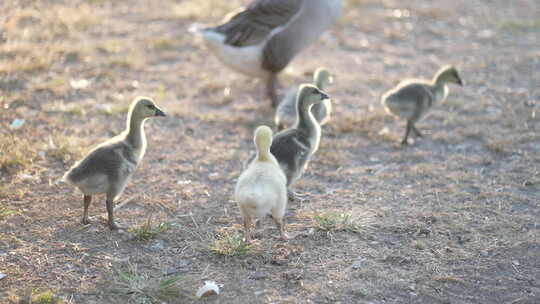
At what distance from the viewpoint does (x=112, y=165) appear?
5.27 metres

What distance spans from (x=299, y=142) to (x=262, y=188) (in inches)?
45.0

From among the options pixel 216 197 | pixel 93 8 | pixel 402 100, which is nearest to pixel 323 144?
pixel 402 100

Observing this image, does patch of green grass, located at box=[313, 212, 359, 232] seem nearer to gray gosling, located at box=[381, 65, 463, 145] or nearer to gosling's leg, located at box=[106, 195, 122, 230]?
gosling's leg, located at box=[106, 195, 122, 230]

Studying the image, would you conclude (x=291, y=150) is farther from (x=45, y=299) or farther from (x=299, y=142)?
(x=45, y=299)

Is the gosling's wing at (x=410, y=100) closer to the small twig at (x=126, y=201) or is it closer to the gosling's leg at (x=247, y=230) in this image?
the gosling's leg at (x=247, y=230)

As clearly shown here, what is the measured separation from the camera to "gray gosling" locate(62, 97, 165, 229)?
5.21 m

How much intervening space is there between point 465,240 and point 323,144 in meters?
2.45

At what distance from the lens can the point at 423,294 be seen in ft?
Result: 15.5

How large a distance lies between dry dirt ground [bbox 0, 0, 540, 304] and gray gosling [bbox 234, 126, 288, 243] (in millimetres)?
345

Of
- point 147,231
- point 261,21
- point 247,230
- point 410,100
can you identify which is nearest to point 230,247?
point 247,230

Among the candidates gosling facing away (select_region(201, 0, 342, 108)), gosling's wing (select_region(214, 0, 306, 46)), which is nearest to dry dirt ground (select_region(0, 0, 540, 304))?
gosling facing away (select_region(201, 0, 342, 108))

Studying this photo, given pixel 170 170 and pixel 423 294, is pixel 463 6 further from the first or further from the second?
pixel 423 294

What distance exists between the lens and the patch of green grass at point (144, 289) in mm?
4551

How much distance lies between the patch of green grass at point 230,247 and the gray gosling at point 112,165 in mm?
950
